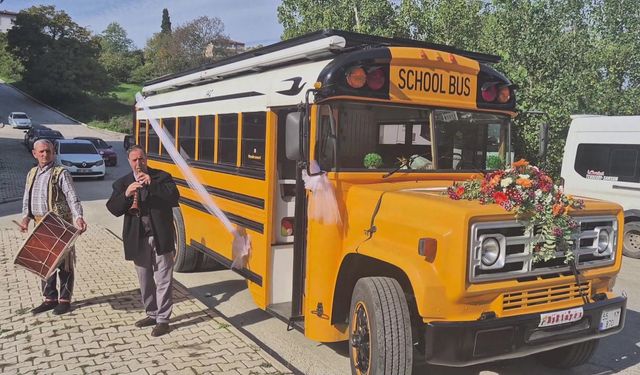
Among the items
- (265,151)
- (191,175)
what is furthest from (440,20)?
(265,151)

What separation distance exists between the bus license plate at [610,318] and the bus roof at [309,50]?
239 cm

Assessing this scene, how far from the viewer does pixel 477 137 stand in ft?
15.3

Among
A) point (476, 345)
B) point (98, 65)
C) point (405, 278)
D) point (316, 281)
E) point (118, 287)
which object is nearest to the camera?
point (476, 345)

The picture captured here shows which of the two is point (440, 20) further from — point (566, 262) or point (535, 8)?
point (566, 262)

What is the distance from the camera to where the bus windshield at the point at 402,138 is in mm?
4070

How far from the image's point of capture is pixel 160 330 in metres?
4.91

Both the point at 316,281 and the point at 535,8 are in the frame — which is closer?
the point at 316,281

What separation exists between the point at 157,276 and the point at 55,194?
136cm

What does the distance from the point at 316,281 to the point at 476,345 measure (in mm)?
1341

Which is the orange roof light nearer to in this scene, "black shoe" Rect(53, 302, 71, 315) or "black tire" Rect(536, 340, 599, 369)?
"black tire" Rect(536, 340, 599, 369)

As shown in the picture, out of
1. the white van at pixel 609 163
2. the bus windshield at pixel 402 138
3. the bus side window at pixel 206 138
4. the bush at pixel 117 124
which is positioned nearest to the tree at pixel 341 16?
the white van at pixel 609 163

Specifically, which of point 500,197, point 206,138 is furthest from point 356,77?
point 206,138

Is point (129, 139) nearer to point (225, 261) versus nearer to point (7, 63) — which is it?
point (225, 261)

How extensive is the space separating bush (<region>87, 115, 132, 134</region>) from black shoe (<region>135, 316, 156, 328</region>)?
4562 cm
